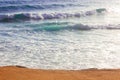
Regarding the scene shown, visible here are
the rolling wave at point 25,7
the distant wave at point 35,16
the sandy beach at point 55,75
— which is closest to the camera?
the sandy beach at point 55,75

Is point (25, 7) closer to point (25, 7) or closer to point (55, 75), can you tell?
point (25, 7)

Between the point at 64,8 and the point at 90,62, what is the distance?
2154 cm

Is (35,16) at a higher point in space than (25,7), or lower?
higher

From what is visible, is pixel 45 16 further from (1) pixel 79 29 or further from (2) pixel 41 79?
(2) pixel 41 79

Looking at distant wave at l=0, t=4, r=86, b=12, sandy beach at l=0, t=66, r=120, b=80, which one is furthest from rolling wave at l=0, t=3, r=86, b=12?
sandy beach at l=0, t=66, r=120, b=80

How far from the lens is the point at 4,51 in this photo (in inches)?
432

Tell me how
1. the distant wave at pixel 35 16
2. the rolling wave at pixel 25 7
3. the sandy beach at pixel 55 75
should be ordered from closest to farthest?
the sandy beach at pixel 55 75 < the distant wave at pixel 35 16 < the rolling wave at pixel 25 7

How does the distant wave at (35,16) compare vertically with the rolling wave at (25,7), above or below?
above

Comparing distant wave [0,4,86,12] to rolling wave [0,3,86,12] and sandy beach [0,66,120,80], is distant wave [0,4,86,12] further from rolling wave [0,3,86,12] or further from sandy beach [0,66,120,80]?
sandy beach [0,66,120,80]

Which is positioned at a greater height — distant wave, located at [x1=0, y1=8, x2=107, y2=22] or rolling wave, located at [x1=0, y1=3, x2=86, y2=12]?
distant wave, located at [x1=0, y1=8, x2=107, y2=22]

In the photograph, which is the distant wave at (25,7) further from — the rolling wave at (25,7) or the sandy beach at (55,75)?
the sandy beach at (55,75)

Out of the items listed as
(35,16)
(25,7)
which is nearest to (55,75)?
(35,16)

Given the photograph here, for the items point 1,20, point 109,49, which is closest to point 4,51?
point 109,49

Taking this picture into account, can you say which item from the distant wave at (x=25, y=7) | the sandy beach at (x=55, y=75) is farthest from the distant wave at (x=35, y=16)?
the sandy beach at (x=55, y=75)
